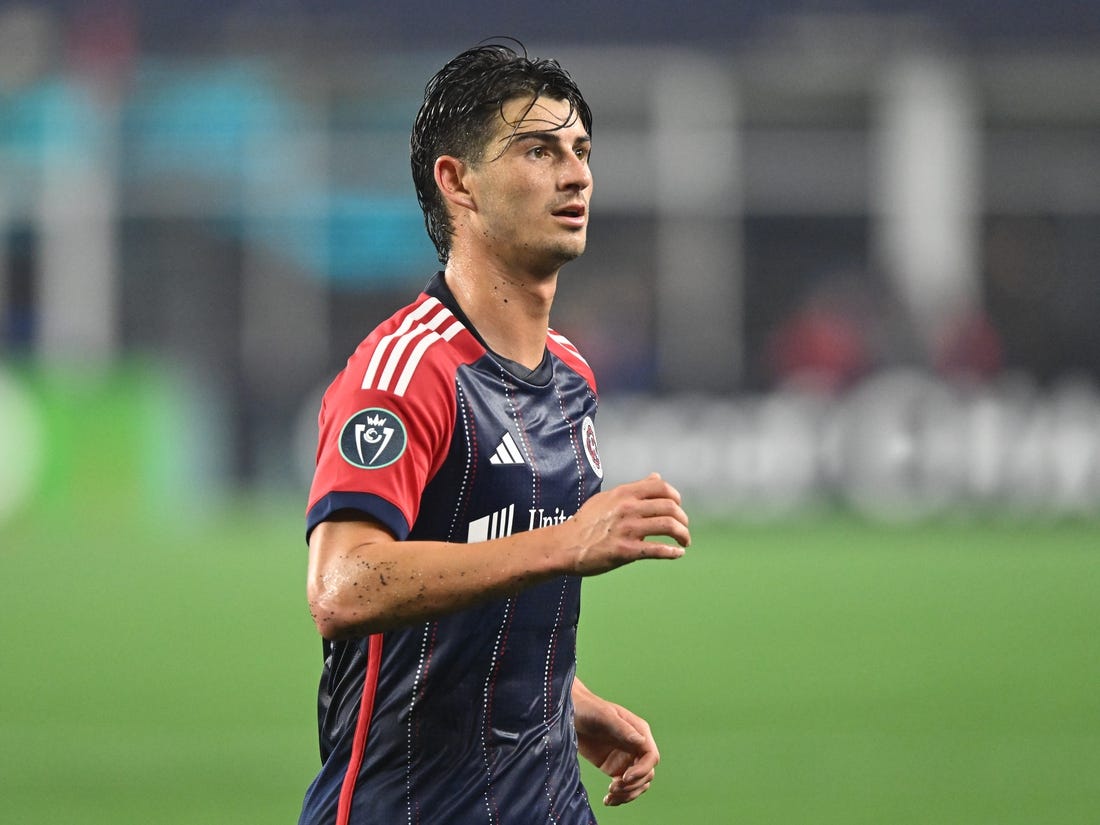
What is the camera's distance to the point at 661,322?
2270 cm

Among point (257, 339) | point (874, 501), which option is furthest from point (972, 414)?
point (257, 339)

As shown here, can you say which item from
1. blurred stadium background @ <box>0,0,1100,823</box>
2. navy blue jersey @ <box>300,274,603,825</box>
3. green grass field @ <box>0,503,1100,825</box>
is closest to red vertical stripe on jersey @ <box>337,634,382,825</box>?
navy blue jersey @ <box>300,274,603,825</box>

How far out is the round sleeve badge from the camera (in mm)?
2957

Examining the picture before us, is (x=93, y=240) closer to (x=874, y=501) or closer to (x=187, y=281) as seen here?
(x=187, y=281)

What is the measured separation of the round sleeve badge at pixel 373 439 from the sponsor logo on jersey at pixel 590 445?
53cm

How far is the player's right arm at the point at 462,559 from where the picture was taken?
9.18 feet

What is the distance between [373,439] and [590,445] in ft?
2.05

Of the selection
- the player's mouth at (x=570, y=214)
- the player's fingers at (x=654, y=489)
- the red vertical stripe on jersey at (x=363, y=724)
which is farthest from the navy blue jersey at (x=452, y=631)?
the player's fingers at (x=654, y=489)

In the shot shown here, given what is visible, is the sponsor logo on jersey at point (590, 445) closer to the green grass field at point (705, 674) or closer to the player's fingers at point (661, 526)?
the player's fingers at point (661, 526)

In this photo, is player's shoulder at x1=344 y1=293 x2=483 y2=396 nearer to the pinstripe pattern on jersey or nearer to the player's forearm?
the pinstripe pattern on jersey

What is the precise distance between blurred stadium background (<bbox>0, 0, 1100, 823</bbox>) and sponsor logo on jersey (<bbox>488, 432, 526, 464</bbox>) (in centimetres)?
644

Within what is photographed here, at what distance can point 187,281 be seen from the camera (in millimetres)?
22016

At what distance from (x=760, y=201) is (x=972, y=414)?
229 inches

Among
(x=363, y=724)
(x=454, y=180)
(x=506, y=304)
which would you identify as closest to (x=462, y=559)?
(x=363, y=724)
